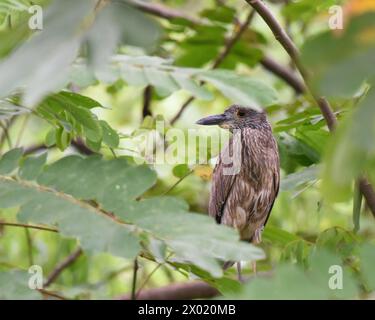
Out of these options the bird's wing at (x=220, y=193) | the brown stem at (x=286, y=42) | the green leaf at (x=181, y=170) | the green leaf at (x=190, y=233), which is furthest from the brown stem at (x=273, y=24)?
the bird's wing at (x=220, y=193)

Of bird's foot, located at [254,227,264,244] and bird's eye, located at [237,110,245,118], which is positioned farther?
bird's eye, located at [237,110,245,118]

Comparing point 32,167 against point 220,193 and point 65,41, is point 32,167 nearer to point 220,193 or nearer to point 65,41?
point 65,41

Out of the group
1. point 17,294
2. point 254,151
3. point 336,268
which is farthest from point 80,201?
point 254,151

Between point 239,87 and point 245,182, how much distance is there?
1913 mm

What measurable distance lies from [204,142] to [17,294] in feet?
4.01

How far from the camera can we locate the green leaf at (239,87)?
1539 millimetres

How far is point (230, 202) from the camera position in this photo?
3.47m

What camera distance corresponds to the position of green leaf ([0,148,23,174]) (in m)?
1.78

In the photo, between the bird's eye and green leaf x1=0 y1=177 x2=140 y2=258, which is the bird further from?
green leaf x1=0 y1=177 x2=140 y2=258

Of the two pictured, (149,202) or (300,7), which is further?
(300,7)

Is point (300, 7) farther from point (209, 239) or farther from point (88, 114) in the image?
point (209, 239)

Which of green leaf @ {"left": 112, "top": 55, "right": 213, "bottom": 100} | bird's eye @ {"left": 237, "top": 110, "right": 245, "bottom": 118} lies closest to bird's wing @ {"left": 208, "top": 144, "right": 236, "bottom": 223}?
bird's eye @ {"left": 237, "top": 110, "right": 245, "bottom": 118}

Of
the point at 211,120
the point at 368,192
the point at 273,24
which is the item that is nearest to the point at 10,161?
the point at 273,24

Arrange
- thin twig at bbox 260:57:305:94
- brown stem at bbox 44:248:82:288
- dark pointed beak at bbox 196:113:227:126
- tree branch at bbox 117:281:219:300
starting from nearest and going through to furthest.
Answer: dark pointed beak at bbox 196:113:227:126 → tree branch at bbox 117:281:219:300 → brown stem at bbox 44:248:82:288 → thin twig at bbox 260:57:305:94
